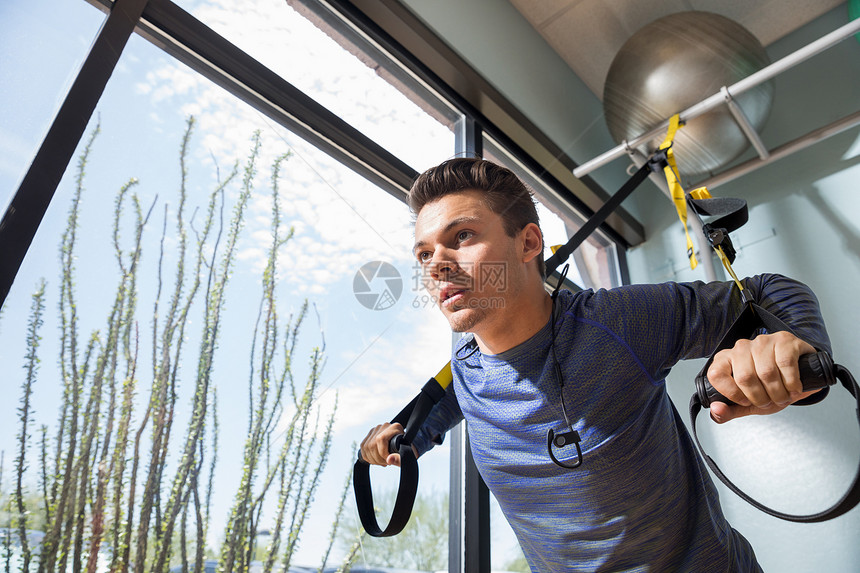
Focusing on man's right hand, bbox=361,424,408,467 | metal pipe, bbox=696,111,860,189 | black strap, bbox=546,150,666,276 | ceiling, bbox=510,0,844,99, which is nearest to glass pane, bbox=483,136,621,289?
black strap, bbox=546,150,666,276

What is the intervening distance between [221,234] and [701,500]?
0.89 m

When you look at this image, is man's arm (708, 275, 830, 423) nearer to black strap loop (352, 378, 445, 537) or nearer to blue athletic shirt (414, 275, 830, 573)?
blue athletic shirt (414, 275, 830, 573)

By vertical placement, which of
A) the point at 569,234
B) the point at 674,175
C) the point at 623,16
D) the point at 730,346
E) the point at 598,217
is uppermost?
the point at 623,16

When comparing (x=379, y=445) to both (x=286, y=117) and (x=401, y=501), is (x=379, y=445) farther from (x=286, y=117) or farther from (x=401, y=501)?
(x=286, y=117)

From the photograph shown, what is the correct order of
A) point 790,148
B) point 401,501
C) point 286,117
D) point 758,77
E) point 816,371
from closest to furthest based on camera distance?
point 816,371
point 401,501
point 286,117
point 758,77
point 790,148

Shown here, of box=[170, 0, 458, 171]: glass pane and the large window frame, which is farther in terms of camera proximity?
box=[170, 0, 458, 171]: glass pane

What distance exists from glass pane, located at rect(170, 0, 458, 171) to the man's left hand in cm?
103

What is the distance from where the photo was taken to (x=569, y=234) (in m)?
2.02

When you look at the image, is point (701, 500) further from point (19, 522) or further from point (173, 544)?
point (19, 522)

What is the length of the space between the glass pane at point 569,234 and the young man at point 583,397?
844 millimetres

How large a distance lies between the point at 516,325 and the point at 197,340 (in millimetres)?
513

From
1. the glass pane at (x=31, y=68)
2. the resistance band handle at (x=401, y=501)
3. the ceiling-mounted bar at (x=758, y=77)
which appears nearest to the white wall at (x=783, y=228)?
the ceiling-mounted bar at (x=758, y=77)

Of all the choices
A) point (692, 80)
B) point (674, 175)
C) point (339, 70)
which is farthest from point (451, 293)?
point (692, 80)

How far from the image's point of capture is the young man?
75cm
